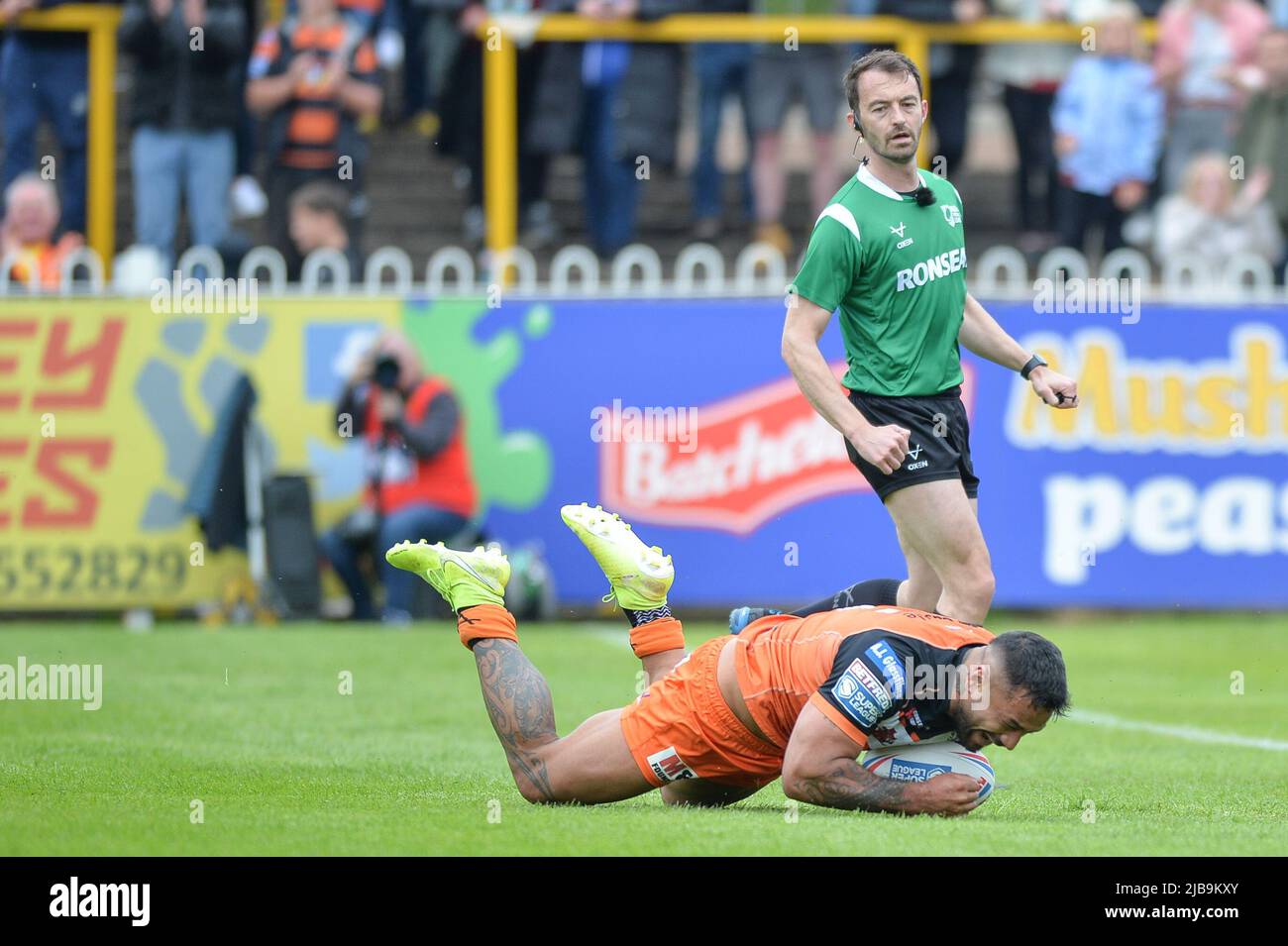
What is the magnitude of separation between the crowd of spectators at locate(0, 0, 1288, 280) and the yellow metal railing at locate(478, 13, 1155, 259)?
3.7 inches

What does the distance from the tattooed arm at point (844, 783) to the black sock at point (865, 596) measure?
1376 mm

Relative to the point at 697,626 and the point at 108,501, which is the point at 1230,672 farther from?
the point at 108,501

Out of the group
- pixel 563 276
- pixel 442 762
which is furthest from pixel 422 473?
pixel 442 762

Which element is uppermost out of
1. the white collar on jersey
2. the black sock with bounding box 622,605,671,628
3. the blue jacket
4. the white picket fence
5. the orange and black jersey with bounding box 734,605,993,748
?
the blue jacket

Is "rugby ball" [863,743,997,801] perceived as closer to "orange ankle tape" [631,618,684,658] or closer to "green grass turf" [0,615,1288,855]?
"green grass turf" [0,615,1288,855]

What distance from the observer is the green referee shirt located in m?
8.65

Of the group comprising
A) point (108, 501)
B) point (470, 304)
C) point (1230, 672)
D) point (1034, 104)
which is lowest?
point (1230, 672)

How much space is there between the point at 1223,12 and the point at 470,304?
673cm

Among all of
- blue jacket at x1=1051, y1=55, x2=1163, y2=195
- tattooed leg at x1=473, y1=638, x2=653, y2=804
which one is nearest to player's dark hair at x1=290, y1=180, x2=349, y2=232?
blue jacket at x1=1051, y1=55, x2=1163, y2=195

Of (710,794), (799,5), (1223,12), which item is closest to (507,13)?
(799,5)

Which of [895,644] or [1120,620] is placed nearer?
[895,644]

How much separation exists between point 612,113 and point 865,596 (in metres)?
8.93

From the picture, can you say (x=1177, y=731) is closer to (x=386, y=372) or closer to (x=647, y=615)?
(x=647, y=615)

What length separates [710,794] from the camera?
7.89 metres
